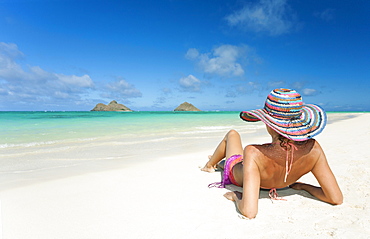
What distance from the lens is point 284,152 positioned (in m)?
2.25

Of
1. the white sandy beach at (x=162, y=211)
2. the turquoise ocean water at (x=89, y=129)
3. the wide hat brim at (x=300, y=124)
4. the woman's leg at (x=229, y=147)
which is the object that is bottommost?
the white sandy beach at (x=162, y=211)

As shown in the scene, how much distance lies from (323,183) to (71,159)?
4.90 m

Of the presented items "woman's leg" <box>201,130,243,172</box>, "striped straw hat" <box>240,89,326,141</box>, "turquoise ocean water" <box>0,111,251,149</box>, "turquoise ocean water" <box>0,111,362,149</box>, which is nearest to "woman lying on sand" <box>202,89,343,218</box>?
"striped straw hat" <box>240,89,326,141</box>

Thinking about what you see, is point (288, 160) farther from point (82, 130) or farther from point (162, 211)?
point (82, 130)

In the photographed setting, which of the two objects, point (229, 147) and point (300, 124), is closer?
point (300, 124)

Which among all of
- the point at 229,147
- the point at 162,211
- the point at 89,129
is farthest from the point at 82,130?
the point at 162,211

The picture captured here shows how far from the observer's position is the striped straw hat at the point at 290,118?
2.08 m

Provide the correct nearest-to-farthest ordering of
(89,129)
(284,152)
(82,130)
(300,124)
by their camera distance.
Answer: (300,124)
(284,152)
(82,130)
(89,129)

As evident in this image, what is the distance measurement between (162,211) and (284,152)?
4.82ft

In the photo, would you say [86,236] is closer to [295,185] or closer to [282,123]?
[282,123]

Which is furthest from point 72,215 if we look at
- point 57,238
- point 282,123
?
point 282,123

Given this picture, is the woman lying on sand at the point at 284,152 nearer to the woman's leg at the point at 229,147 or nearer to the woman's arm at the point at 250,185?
the woman's arm at the point at 250,185

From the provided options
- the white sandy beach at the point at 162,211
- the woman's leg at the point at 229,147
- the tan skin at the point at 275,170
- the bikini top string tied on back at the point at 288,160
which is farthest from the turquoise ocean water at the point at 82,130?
the bikini top string tied on back at the point at 288,160

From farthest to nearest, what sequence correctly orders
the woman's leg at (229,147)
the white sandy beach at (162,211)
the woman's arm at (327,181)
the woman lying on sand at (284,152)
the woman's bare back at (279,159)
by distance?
the woman's leg at (229,147)
the woman's arm at (327,181)
the woman's bare back at (279,159)
the woman lying on sand at (284,152)
the white sandy beach at (162,211)
